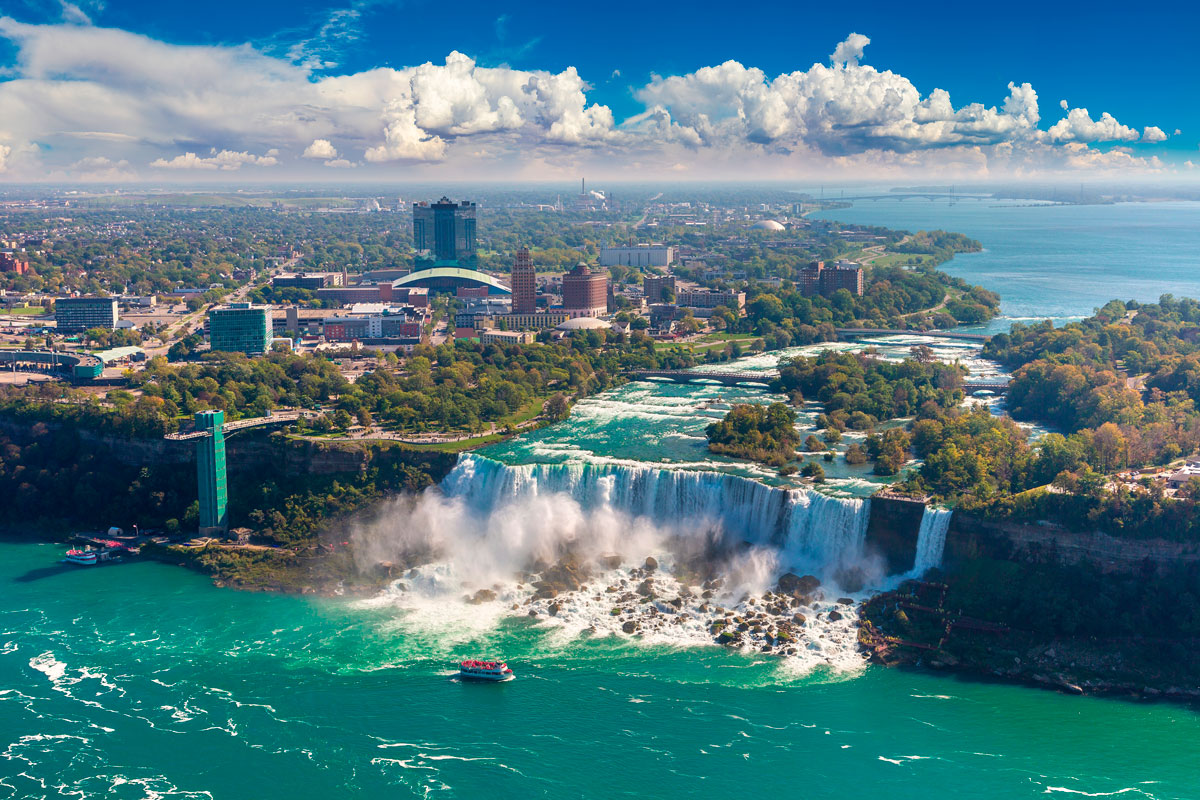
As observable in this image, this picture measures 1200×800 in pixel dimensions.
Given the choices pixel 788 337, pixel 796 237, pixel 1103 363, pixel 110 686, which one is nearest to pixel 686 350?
pixel 788 337

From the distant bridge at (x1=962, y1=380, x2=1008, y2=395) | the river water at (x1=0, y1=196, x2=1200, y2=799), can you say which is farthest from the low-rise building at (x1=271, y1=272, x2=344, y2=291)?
the distant bridge at (x1=962, y1=380, x2=1008, y2=395)

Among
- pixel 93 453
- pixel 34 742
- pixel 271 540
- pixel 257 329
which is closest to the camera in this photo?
pixel 34 742

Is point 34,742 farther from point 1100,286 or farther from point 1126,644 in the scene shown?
point 1100,286

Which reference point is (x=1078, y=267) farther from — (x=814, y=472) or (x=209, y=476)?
(x=209, y=476)

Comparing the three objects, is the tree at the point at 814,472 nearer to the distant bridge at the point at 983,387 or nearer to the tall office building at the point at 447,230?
the distant bridge at the point at 983,387

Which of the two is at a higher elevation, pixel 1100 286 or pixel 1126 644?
pixel 1100 286

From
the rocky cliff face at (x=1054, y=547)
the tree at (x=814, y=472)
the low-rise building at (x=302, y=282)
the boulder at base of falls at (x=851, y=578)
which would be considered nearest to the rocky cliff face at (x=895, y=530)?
the boulder at base of falls at (x=851, y=578)

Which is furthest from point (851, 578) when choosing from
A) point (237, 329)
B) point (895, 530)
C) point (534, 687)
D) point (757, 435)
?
point (237, 329)

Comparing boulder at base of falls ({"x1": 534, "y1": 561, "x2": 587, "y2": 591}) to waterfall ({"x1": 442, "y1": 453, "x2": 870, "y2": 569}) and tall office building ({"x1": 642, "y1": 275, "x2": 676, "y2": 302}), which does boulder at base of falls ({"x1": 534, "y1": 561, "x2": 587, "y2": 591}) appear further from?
tall office building ({"x1": 642, "y1": 275, "x2": 676, "y2": 302})
